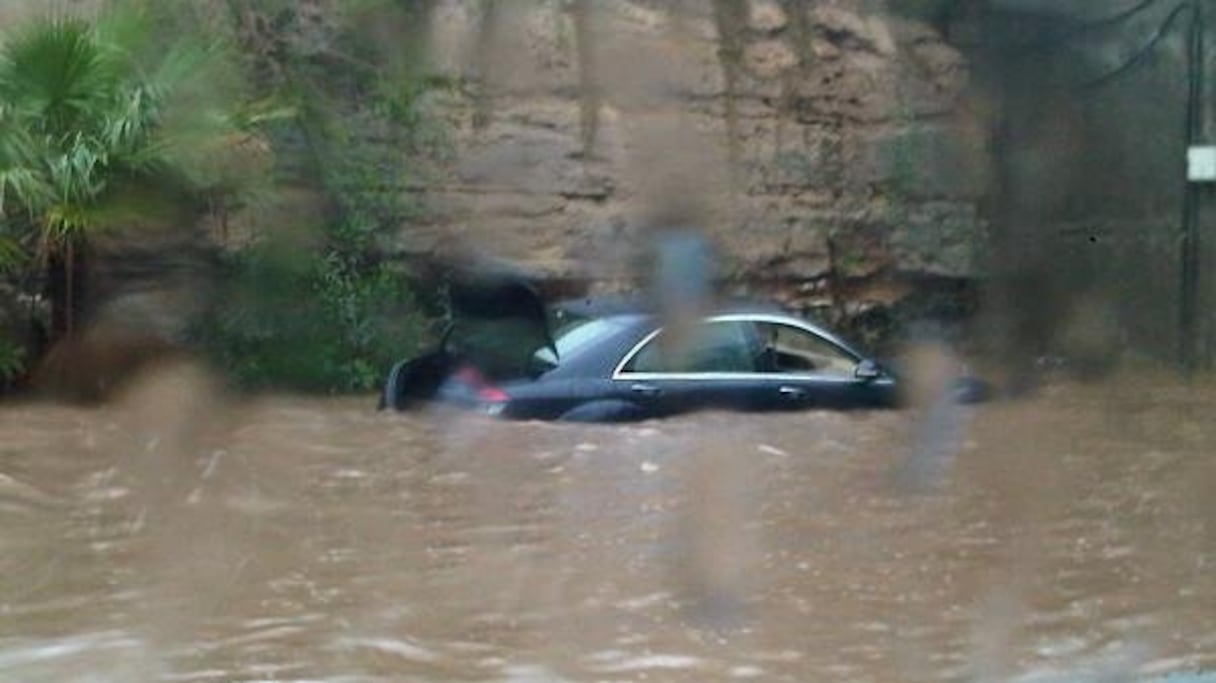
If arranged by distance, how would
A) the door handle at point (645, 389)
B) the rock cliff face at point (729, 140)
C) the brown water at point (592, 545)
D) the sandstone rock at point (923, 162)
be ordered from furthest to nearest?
the sandstone rock at point (923, 162), the rock cliff face at point (729, 140), the door handle at point (645, 389), the brown water at point (592, 545)

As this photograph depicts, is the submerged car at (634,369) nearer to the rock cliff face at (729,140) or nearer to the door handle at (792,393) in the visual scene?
the door handle at (792,393)

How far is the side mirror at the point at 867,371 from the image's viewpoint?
11.8 meters

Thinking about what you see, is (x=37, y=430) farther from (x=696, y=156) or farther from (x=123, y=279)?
(x=696, y=156)

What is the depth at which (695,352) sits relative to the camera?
10773 mm

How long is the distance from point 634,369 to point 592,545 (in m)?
2.47

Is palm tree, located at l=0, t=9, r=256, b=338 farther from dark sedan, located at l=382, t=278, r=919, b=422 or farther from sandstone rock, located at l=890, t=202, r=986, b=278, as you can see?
sandstone rock, located at l=890, t=202, r=986, b=278

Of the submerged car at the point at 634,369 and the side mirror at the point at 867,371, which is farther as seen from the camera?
the side mirror at the point at 867,371

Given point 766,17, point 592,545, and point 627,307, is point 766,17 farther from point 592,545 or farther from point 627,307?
point 592,545

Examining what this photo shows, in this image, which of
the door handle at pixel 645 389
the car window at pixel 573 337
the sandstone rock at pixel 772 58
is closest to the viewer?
the door handle at pixel 645 389

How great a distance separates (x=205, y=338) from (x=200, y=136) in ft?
4.12

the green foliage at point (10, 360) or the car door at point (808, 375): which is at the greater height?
the green foliage at point (10, 360)

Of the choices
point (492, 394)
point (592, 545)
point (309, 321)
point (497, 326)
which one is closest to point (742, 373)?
point (492, 394)

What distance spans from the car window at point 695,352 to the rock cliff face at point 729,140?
850 mm

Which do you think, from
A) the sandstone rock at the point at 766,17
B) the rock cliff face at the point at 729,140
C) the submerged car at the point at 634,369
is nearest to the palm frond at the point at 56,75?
the rock cliff face at the point at 729,140
